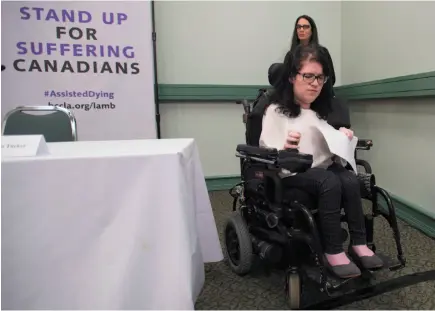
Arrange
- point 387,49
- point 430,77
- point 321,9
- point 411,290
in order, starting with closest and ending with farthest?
point 411,290, point 430,77, point 387,49, point 321,9

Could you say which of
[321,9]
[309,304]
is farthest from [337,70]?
[309,304]

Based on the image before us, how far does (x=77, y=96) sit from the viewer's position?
2471 mm

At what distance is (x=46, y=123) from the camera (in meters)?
1.75

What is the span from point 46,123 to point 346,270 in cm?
154

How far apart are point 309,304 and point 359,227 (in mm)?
315

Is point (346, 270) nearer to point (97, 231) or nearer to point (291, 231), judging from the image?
point (291, 231)

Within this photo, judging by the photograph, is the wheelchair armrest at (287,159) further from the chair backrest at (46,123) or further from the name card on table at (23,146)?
the chair backrest at (46,123)

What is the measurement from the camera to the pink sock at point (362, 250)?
116 cm

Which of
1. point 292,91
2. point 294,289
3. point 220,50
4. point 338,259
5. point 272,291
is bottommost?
point 272,291

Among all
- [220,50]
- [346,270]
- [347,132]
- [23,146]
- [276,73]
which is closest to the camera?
[23,146]

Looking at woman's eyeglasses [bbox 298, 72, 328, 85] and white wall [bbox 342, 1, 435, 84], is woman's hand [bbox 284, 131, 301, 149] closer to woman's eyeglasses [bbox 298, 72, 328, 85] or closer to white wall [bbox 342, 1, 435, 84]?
woman's eyeglasses [bbox 298, 72, 328, 85]

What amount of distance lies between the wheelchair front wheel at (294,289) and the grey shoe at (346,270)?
111 mm

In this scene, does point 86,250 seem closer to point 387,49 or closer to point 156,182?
point 156,182

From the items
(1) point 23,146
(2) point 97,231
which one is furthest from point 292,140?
(1) point 23,146
